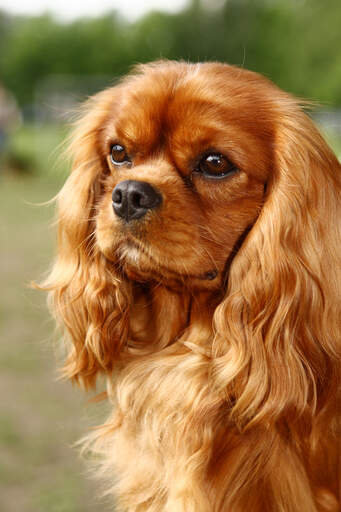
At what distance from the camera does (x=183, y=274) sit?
1908 mm

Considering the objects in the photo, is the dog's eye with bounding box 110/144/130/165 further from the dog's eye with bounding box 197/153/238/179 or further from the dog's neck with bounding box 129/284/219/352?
the dog's neck with bounding box 129/284/219/352

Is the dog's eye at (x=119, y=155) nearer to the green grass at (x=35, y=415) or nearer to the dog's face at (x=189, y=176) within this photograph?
the dog's face at (x=189, y=176)

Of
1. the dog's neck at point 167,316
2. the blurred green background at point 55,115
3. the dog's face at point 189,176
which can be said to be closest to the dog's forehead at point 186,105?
the dog's face at point 189,176

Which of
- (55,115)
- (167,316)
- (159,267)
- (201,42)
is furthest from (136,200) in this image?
(201,42)

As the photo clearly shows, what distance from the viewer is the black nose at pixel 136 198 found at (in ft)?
6.08

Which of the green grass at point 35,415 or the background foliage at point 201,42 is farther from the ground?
the green grass at point 35,415

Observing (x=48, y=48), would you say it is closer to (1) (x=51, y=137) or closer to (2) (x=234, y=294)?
(1) (x=51, y=137)

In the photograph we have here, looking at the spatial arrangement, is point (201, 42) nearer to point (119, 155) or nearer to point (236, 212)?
point (119, 155)

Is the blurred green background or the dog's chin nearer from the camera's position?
the dog's chin

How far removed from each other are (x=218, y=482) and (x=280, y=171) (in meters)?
1.00

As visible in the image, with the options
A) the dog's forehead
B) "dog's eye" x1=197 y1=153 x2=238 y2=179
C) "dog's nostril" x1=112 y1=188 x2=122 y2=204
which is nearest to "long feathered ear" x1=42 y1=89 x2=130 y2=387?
the dog's forehead

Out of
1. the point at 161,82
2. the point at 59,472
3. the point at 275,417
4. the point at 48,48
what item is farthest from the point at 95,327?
the point at 48,48

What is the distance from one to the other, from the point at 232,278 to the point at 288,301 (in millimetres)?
188

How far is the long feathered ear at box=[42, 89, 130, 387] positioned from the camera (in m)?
2.26
